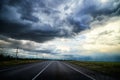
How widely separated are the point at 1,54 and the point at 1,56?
3.78ft

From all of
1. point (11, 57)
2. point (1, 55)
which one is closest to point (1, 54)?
point (1, 55)

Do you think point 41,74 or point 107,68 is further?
point 107,68

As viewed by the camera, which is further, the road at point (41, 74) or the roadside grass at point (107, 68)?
the roadside grass at point (107, 68)

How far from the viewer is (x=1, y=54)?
85875 mm

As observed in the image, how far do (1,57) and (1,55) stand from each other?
204 centimetres

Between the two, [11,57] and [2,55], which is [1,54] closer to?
[2,55]

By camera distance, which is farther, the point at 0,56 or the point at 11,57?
the point at 11,57

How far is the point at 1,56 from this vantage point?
85312mm

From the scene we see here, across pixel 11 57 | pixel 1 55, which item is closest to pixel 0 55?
pixel 1 55

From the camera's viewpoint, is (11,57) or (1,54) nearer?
(1,54)

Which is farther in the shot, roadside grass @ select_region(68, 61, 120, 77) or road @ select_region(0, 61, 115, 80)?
roadside grass @ select_region(68, 61, 120, 77)

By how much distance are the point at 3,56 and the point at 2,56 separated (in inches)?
20.4

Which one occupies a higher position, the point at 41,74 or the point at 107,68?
the point at 41,74

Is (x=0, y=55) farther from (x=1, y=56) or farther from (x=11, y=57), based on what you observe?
(x=11, y=57)
